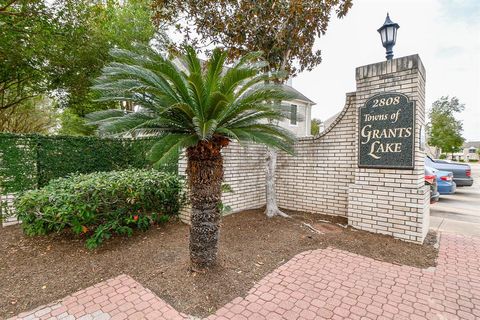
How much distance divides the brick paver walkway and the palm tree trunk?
0.66m

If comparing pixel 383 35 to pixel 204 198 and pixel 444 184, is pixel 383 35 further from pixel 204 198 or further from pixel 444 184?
pixel 444 184

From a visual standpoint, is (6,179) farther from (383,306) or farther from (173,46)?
(383,306)

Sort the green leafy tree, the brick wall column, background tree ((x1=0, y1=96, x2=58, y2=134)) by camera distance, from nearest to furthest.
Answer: the brick wall column
the green leafy tree
background tree ((x1=0, y1=96, x2=58, y2=134))

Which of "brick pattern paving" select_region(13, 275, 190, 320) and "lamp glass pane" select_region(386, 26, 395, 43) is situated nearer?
"brick pattern paving" select_region(13, 275, 190, 320)

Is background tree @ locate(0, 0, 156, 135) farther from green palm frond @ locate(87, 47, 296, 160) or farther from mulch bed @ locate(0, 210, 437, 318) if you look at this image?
mulch bed @ locate(0, 210, 437, 318)

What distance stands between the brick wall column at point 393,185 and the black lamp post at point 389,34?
A: 343 millimetres

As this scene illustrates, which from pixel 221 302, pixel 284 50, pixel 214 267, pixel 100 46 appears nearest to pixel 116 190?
pixel 214 267

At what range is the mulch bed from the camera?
261cm

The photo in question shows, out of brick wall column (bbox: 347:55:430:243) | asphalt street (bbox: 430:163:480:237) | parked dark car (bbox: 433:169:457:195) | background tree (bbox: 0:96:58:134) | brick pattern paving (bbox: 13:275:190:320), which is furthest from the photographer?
background tree (bbox: 0:96:58:134)

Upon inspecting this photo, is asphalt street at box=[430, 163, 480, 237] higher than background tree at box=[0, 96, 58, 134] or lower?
lower

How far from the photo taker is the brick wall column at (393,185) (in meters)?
3.93

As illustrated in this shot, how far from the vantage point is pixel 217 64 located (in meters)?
2.91

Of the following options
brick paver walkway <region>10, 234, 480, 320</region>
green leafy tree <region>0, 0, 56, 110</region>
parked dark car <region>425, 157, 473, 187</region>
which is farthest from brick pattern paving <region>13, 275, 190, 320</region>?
parked dark car <region>425, 157, 473, 187</region>

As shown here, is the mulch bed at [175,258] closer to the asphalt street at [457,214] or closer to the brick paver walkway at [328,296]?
the brick paver walkway at [328,296]
